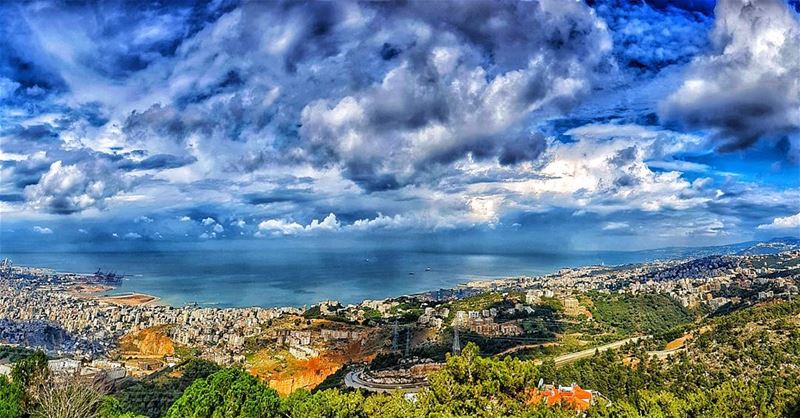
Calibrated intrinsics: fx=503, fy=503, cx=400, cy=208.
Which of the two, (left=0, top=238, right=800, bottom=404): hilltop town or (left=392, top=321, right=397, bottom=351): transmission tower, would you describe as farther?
(left=392, top=321, right=397, bottom=351): transmission tower

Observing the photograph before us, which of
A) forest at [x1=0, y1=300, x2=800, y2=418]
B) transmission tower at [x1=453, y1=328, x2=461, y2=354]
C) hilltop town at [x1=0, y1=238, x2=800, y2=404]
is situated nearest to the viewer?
forest at [x1=0, y1=300, x2=800, y2=418]

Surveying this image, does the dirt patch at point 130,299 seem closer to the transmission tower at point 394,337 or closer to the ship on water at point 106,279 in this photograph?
the ship on water at point 106,279

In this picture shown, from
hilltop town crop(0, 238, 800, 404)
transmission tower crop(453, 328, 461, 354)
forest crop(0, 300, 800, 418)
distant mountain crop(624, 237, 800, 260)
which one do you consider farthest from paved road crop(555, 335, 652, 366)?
distant mountain crop(624, 237, 800, 260)

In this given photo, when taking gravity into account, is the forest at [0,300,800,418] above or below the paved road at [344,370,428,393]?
above

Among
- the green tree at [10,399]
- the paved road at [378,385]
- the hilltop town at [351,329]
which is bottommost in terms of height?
the paved road at [378,385]

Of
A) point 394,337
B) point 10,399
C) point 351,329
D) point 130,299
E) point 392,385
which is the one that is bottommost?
point 392,385

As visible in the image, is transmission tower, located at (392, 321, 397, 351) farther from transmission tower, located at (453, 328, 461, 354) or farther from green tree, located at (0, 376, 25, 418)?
green tree, located at (0, 376, 25, 418)

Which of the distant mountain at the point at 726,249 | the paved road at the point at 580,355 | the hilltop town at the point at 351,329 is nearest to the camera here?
the hilltop town at the point at 351,329

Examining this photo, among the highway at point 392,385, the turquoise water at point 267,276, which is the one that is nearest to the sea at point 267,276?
the turquoise water at point 267,276

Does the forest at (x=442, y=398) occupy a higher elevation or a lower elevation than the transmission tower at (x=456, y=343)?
higher

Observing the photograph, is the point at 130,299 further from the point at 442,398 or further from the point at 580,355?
the point at 442,398

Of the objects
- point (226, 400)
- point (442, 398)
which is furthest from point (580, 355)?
point (226, 400)
